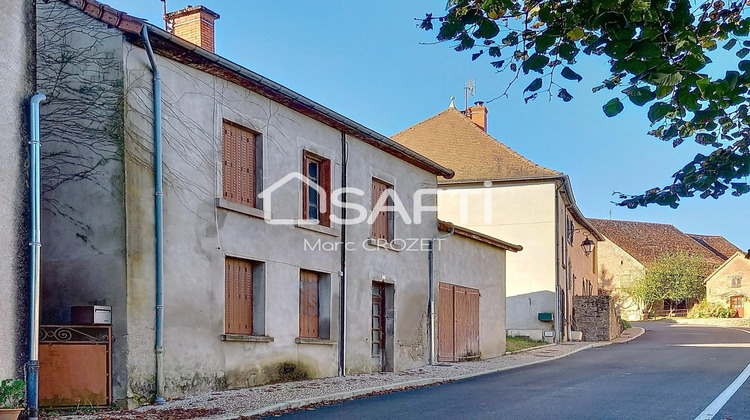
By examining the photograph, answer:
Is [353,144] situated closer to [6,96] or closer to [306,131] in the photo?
[306,131]

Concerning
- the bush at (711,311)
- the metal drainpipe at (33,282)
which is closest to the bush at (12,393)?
the metal drainpipe at (33,282)

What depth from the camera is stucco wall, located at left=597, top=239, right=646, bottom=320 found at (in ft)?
203

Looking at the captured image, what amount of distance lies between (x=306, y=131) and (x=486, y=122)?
68.5ft

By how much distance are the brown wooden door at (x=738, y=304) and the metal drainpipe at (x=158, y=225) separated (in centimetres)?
5737

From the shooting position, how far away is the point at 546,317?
29.4m

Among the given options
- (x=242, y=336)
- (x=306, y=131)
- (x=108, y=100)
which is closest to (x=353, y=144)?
(x=306, y=131)

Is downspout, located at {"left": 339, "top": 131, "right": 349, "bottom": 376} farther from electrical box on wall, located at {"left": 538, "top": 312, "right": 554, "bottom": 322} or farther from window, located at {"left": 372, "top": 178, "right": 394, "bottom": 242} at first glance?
electrical box on wall, located at {"left": 538, "top": 312, "right": 554, "bottom": 322}

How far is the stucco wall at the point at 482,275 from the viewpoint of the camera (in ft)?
67.4

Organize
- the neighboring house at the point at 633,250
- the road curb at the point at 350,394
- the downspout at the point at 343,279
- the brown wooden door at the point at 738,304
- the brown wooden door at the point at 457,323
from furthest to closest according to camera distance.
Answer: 1. the neighboring house at the point at 633,250
2. the brown wooden door at the point at 738,304
3. the brown wooden door at the point at 457,323
4. the downspout at the point at 343,279
5. the road curb at the point at 350,394

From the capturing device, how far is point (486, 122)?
35.0m

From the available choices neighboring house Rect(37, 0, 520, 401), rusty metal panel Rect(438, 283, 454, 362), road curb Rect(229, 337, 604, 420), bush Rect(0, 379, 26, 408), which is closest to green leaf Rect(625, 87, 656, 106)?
road curb Rect(229, 337, 604, 420)

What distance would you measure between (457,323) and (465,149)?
11701 mm

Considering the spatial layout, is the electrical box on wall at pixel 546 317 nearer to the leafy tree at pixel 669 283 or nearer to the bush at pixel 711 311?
the bush at pixel 711 311

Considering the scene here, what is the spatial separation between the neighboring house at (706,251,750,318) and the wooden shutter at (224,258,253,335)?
53.7m
